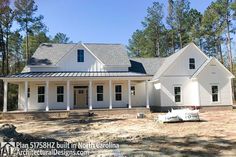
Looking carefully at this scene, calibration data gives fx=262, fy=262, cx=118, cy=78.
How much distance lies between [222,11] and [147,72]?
694 inches

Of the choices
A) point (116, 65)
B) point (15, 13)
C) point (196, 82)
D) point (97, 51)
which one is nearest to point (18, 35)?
point (15, 13)

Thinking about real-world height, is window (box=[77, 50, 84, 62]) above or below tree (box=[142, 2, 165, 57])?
below

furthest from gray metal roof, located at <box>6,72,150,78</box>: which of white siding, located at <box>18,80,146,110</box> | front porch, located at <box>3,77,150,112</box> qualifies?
white siding, located at <box>18,80,146,110</box>

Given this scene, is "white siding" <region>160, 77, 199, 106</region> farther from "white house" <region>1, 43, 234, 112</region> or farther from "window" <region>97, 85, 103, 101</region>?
"window" <region>97, 85, 103, 101</region>

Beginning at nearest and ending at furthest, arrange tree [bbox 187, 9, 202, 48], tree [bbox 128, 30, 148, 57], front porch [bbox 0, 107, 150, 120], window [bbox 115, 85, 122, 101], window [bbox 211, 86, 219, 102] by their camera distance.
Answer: front porch [bbox 0, 107, 150, 120]
window [bbox 211, 86, 219, 102]
window [bbox 115, 85, 122, 101]
tree [bbox 187, 9, 202, 48]
tree [bbox 128, 30, 148, 57]

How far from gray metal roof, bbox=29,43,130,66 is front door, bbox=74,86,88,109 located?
3089mm

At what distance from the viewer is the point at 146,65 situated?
Result: 90.0ft

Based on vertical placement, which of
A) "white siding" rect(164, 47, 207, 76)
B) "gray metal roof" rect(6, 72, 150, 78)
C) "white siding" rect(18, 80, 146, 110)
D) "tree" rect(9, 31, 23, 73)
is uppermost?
"tree" rect(9, 31, 23, 73)

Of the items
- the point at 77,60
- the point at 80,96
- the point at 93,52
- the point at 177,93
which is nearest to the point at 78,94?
the point at 80,96

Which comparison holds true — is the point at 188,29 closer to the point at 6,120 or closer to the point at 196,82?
the point at 196,82

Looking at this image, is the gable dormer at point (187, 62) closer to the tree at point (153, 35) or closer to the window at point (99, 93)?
the window at point (99, 93)

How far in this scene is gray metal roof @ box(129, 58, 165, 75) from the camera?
1034 inches

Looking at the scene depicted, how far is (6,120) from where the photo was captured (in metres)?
19.1

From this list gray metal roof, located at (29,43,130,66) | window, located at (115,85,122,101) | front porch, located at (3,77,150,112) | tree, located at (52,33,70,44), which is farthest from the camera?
tree, located at (52,33,70,44)
